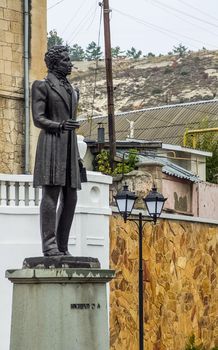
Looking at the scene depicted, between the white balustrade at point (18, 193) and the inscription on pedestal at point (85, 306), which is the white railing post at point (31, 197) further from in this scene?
the inscription on pedestal at point (85, 306)

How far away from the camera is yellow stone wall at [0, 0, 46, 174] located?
24000 millimetres

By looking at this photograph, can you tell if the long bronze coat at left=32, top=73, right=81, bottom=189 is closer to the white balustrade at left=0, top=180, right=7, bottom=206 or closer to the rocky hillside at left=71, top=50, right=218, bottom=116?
the white balustrade at left=0, top=180, right=7, bottom=206

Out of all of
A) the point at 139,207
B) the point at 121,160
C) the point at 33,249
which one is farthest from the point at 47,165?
the point at 121,160

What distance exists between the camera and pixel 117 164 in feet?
101

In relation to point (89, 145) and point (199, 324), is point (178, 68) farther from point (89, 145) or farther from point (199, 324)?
point (199, 324)

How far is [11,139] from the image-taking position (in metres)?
24.2

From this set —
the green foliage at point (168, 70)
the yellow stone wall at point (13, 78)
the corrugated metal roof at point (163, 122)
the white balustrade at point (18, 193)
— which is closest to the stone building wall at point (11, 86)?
the yellow stone wall at point (13, 78)

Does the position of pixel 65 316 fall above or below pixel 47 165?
below

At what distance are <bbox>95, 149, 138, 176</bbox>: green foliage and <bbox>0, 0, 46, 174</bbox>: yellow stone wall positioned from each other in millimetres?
5538

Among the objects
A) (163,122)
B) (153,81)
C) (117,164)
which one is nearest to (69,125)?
(117,164)

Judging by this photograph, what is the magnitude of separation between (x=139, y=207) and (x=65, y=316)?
36.0 ft

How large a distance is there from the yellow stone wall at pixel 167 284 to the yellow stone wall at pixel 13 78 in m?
3.14

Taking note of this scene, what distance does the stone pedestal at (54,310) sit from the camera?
12828 mm

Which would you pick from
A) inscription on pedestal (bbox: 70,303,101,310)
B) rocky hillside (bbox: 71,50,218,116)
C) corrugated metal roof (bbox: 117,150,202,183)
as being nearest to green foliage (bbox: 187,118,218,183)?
corrugated metal roof (bbox: 117,150,202,183)
